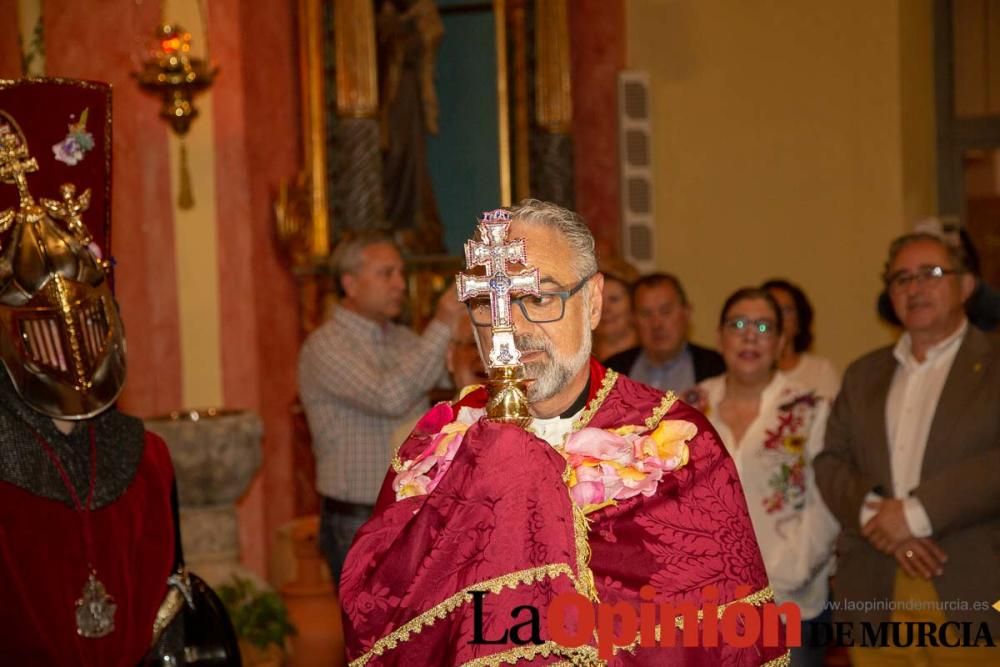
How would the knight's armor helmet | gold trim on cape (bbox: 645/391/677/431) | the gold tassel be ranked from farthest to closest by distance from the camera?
the gold tassel → the knight's armor helmet → gold trim on cape (bbox: 645/391/677/431)

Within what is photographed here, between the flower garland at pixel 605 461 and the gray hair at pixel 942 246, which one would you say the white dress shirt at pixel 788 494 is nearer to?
the gray hair at pixel 942 246

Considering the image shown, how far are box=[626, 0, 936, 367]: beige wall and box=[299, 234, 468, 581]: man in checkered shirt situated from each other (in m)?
3.54

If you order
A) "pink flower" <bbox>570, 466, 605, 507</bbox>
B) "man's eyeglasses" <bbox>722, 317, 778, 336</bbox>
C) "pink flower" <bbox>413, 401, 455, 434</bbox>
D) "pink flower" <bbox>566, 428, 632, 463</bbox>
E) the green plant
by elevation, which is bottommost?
the green plant

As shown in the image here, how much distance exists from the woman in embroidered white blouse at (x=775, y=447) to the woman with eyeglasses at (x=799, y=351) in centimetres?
53

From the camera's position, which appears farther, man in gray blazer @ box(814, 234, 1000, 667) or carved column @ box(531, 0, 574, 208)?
carved column @ box(531, 0, 574, 208)

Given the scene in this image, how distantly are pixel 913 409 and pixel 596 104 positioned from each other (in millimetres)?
4623

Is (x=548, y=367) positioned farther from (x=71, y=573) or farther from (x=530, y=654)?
(x=71, y=573)

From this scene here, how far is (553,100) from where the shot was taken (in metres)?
8.12

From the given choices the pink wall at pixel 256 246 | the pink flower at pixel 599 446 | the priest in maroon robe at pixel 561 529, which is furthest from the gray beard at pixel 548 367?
the pink wall at pixel 256 246

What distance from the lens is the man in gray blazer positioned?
13.1 ft

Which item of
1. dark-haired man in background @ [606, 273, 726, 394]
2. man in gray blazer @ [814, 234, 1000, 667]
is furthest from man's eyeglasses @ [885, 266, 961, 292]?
dark-haired man in background @ [606, 273, 726, 394]

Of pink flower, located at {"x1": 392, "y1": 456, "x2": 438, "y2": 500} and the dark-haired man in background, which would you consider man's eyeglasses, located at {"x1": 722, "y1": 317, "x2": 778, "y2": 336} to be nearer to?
the dark-haired man in background

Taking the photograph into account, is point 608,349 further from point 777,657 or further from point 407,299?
point 777,657

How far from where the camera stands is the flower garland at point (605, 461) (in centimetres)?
252
